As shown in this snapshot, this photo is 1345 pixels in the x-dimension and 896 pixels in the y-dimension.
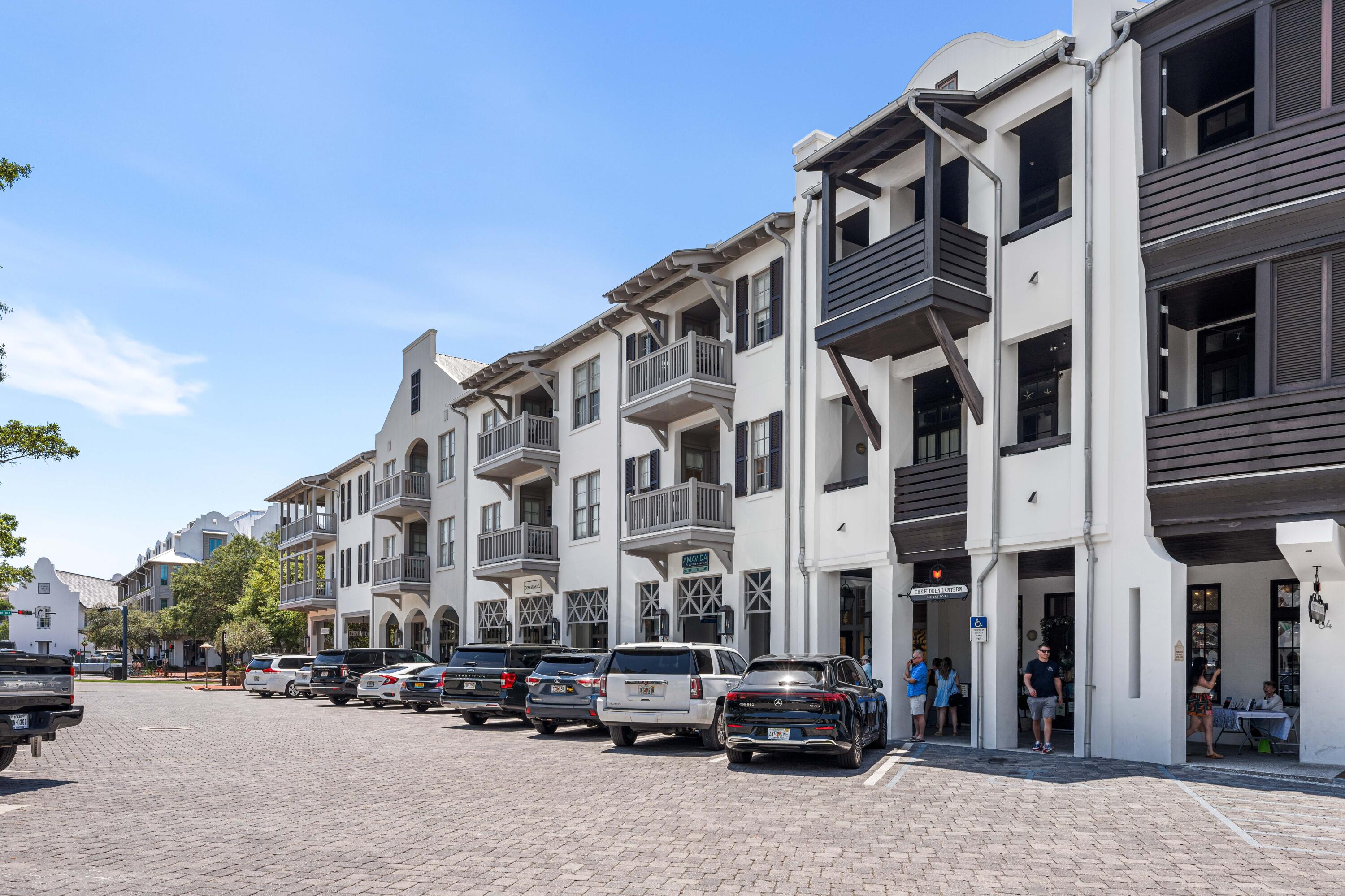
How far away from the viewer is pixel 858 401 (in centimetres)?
2005

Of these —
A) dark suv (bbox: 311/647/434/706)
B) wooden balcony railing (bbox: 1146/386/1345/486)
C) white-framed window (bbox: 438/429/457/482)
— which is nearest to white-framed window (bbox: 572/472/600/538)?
dark suv (bbox: 311/647/434/706)

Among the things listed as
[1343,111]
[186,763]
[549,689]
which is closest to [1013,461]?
[1343,111]

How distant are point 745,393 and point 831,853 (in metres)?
16.1

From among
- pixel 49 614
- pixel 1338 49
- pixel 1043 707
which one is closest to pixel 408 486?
pixel 1043 707

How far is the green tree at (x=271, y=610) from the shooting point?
60.5 metres

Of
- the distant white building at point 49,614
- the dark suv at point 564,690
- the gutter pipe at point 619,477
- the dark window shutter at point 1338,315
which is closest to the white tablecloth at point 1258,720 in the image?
the dark window shutter at point 1338,315

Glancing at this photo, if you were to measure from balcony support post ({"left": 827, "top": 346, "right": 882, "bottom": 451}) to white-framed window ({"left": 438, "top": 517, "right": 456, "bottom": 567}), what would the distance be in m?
21.6

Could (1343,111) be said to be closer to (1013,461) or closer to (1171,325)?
(1171,325)

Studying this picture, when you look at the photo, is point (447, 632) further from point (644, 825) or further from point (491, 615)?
point (644, 825)

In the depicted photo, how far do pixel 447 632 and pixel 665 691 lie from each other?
80.5 feet

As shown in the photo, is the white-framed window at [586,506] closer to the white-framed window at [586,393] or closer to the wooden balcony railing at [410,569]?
the white-framed window at [586,393]

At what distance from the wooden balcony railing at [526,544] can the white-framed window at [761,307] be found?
1010cm

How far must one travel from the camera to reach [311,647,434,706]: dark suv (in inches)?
1256

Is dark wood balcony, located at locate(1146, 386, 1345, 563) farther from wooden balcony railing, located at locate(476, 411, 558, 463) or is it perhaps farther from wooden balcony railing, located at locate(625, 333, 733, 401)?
wooden balcony railing, located at locate(476, 411, 558, 463)
